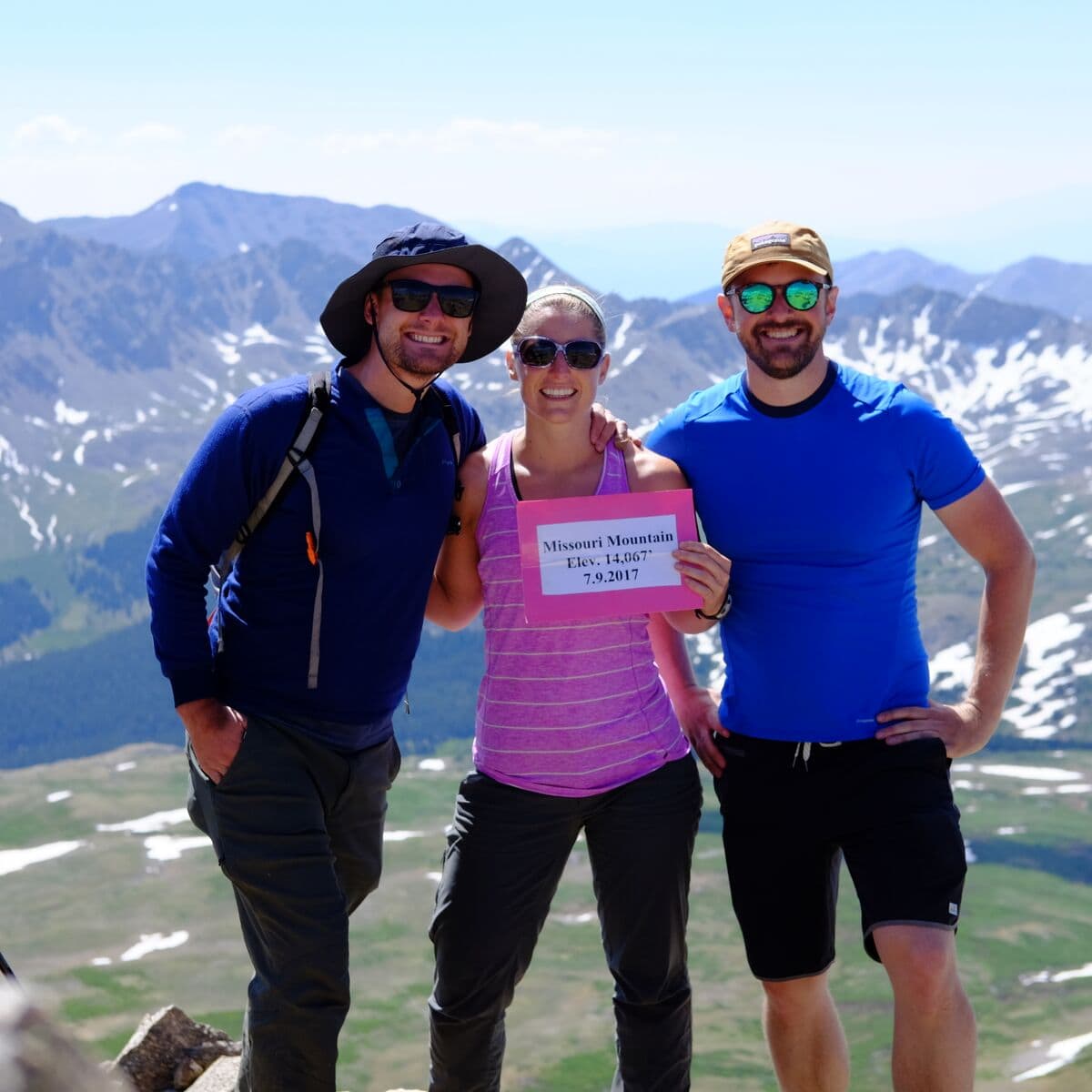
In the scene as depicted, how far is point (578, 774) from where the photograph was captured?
8477 mm

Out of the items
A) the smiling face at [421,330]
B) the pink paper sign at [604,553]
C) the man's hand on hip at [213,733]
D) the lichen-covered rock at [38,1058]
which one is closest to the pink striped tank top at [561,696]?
the pink paper sign at [604,553]

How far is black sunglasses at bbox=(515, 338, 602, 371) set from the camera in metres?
8.53

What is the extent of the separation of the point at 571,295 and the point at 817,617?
2.60m

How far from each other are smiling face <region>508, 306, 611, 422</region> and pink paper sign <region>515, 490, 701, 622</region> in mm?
598

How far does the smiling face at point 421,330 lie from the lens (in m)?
8.36

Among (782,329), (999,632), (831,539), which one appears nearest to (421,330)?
(782,329)

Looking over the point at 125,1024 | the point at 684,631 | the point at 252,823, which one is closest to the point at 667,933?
the point at 684,631

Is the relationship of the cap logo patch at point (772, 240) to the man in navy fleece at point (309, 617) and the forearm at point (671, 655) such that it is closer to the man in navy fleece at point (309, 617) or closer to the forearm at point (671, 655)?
the man in navy fleece at point (309, 617)

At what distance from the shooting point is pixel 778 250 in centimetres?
862

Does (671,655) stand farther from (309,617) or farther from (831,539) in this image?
(309,617)

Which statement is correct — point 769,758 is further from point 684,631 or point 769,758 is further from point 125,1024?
point 125,1024

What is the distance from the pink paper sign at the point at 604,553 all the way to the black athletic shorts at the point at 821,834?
48.1 inches

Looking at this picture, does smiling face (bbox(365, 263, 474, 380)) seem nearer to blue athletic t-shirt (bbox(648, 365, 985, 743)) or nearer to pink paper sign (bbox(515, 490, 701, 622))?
pink paper sign (bbox(515, 490, 701, 622))

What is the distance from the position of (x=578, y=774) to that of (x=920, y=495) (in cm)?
283
